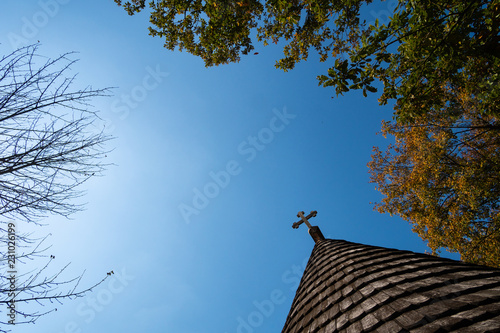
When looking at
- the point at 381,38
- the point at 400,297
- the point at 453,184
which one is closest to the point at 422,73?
the point at 381,38

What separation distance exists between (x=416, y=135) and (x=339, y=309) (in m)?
11.2

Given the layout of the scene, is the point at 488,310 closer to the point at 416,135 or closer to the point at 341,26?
the point at 341,26

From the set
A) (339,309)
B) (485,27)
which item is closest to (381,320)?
(339,309)

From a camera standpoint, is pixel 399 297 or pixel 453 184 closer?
pixel 399 297

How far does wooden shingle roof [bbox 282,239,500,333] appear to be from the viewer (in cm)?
139

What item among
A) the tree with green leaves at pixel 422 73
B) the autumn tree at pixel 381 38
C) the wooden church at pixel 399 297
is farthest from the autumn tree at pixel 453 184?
the wooden church at pixel 399 297

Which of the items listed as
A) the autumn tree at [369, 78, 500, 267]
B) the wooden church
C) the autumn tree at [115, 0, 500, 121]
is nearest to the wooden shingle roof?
the wooden church

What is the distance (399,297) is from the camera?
1930 millimetres

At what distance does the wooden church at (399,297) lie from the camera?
4.58ft

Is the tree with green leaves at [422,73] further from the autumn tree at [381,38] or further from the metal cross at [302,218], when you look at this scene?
the metal cross at [302,218]

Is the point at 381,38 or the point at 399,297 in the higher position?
the point at 381,38

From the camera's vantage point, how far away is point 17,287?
2941 millimetres

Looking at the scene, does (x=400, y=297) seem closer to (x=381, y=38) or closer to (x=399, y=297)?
(x=399, y=297)

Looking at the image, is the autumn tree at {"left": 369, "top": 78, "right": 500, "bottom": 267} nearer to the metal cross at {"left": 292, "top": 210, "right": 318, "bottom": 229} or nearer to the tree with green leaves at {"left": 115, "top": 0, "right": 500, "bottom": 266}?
the tree with green leaves at {"left": 115, "top": 0, "right": 500, "bottom": 266}
